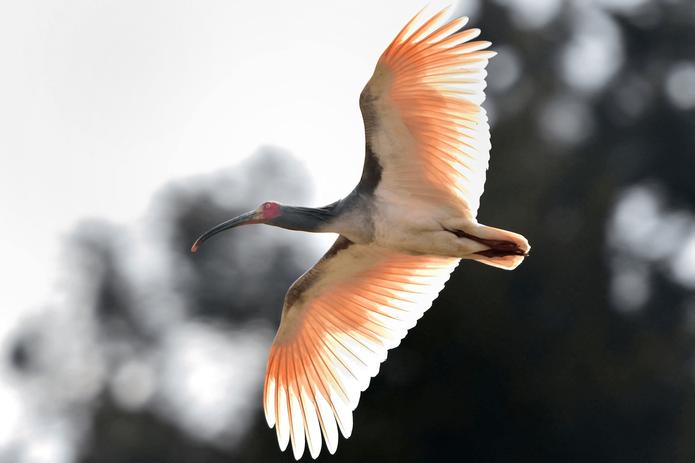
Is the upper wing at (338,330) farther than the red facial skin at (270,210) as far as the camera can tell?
Yes

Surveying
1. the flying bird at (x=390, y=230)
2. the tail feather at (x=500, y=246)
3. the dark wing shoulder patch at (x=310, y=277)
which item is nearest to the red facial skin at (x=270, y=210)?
the flying bird at (x=390, y=230)

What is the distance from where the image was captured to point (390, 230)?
52.7 feet

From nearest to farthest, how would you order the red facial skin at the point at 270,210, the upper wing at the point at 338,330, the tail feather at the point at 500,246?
the tail feather at the point at 500,246 → the red facial skin at the point at 270,210 → the upper wing at the point at 338,330

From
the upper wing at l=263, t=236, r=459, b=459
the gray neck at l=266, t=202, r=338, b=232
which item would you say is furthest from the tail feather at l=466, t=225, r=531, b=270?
the gray neck at l=266, t=202, r=338, b=232

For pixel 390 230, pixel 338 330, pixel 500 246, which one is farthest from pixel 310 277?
pixel 500 246

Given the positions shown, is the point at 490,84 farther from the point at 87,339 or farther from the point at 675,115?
the point at 87,339

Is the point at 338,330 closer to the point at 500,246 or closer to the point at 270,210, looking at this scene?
the point at 270,210

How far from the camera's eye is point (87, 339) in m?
41.9

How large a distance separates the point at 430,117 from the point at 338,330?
2.60 m

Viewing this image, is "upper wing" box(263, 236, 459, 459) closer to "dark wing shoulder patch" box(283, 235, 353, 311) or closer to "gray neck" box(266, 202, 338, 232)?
"dark wing shoulder patch" box(283, 235, 353, 311)

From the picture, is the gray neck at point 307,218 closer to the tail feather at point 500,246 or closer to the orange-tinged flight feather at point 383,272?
the orange-tinged flight feather at point 383,272

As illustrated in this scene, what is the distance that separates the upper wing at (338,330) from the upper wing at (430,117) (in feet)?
3.65

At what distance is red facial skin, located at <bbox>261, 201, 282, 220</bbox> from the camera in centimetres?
1638

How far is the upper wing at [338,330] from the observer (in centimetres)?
1712
